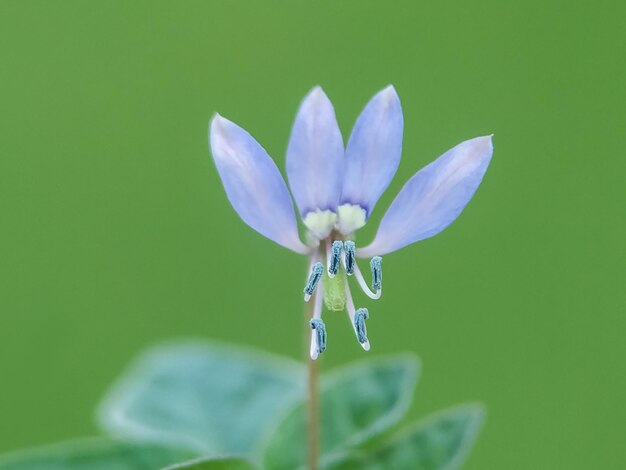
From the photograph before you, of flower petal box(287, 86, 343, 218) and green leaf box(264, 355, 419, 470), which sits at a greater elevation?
flower petal box(287, 86, 343, 218)

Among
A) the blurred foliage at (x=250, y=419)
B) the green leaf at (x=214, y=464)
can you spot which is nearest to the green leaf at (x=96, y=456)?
the blurred foliage at (x=250, y=419)

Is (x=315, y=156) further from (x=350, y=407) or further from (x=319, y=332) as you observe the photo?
(x=350, y=407)

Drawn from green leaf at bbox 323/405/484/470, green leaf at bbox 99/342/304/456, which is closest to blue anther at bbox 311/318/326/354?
green leaf at bbox 323/405/484/470

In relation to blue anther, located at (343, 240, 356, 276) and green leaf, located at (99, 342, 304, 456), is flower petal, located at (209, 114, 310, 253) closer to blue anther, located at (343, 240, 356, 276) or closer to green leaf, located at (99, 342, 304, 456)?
blue anther, located at (343, 240, 356, 276)

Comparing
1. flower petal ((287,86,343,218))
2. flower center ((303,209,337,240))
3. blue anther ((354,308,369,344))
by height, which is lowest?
blue anther ((354,308,369,344))

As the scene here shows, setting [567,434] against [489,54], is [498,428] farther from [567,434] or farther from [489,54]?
[489,54]

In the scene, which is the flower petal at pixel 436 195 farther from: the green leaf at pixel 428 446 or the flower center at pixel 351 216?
the green leaf at pixel 428 446

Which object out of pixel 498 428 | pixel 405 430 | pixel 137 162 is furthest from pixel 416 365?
pixel 137 162

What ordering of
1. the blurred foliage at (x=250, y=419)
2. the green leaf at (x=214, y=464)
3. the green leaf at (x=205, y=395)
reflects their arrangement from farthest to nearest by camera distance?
the green leaf at (x=205, y=395), the blurred foliage at (x=250, y=419), the green leaf at (x=214, y=464)
